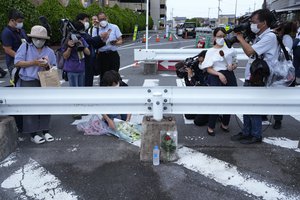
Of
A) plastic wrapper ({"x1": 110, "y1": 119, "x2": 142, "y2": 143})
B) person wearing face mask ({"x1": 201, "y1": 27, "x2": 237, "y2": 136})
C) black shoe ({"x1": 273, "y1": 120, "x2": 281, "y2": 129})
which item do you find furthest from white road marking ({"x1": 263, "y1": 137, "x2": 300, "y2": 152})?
plastic wrapper ({"x1": 110, "y1": 119, "x2": 142, "y2": 143})

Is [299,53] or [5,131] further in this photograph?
[299,53]

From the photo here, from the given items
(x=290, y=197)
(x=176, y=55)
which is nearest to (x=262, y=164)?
(x=290, y=197)

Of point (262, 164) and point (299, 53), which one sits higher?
point (299, 53)

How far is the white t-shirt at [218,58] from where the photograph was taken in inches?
170

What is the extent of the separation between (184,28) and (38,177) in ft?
116

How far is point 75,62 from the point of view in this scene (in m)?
5.14

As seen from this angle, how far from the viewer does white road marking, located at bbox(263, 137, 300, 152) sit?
3993mm

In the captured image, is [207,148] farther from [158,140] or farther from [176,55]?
[176,55]

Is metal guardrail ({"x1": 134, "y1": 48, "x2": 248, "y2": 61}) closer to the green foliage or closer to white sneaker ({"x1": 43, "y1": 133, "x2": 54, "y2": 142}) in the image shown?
white sneaker ({"x1": 43, "y1": 133, "x2": 54, "y2": 142})

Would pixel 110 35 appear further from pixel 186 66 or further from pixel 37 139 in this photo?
pixel 37 139

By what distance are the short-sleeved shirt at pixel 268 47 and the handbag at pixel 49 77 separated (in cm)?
282

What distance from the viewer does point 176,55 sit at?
10430mm

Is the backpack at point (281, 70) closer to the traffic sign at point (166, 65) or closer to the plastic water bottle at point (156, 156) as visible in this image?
the plastic water bottle at point (156, 156)

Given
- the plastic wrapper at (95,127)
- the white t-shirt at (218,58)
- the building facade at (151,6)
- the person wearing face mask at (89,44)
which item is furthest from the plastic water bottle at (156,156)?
the building facade at (151,6)
